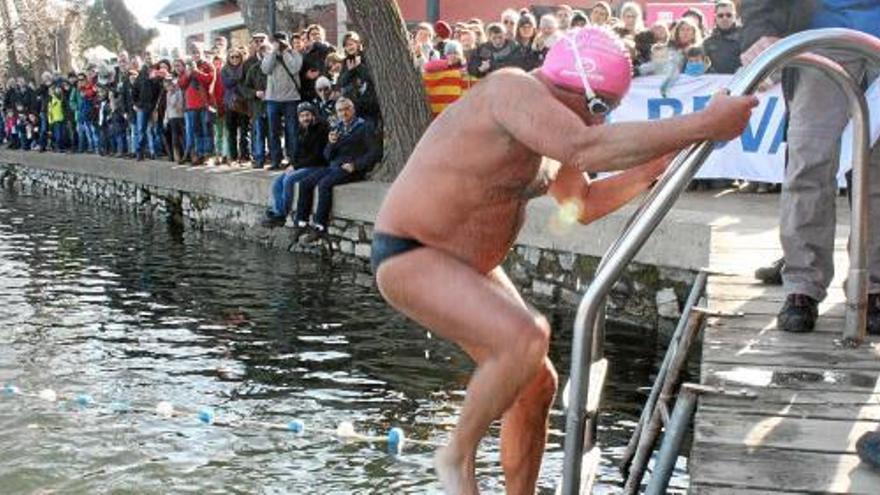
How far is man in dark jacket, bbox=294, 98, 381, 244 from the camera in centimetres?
1250

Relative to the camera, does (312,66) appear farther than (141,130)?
No

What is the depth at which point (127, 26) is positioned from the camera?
29.4 metres

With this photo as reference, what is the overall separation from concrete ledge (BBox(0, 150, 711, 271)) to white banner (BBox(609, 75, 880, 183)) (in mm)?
1351

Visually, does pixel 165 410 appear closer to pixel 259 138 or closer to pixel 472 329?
pixel 472 329

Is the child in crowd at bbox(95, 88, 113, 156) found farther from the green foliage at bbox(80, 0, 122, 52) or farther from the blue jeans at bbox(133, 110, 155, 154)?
the green foliage at bbox(80, 0, 122, 52)

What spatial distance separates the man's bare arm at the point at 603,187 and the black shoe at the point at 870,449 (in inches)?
39.5

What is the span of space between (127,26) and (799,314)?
27.6 meters

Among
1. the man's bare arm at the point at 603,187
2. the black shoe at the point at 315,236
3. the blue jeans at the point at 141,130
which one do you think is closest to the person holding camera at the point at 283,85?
the black shoe at the point at 315,236

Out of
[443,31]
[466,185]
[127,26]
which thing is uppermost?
[127,26]

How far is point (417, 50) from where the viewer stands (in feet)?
43.0

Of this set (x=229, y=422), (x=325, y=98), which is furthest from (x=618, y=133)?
(x=325, y=98)

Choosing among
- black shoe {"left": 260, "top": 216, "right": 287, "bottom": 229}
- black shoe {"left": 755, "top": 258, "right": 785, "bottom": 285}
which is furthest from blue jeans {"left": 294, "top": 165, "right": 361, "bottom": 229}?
black shoe {"left": 755, "top": 258, "right": 785, "bottom": 285}

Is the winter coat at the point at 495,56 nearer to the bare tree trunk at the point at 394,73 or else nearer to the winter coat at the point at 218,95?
the bare tree trunk at the point at 394,73

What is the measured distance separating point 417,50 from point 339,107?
127 centimetres
